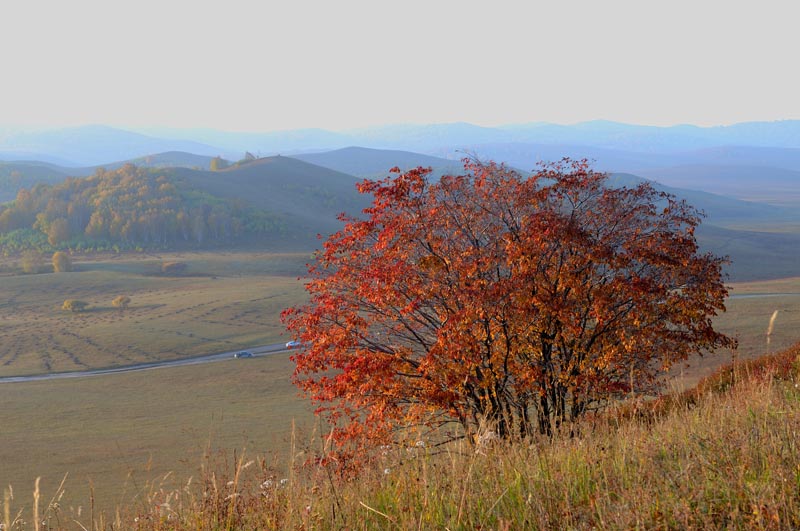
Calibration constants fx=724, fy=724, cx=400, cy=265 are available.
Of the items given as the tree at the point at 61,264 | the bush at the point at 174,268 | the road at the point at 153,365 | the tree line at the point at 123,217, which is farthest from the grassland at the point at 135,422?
the tree line at the point at 123,217

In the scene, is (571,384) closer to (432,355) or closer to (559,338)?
(559,338)

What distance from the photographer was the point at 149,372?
60.0 metres

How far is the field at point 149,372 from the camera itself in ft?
107

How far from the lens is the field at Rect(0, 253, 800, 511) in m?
32.7

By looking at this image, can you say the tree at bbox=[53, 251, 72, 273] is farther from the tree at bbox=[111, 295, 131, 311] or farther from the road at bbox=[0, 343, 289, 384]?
the road at bbox=[0, 343, 289, 384]

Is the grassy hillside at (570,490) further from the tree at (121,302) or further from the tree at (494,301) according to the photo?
the tree at (121,302)

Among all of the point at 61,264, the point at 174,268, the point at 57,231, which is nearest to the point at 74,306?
the point at 174,268

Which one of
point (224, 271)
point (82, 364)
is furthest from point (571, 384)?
point (224, 271)

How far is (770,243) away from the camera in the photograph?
15088cm

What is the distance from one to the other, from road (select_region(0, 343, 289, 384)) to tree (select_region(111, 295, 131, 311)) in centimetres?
2628

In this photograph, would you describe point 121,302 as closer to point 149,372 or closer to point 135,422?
point 149,372

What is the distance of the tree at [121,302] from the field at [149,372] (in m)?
0.83

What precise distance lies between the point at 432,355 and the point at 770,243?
15572cm

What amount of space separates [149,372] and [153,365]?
5.09 metres
